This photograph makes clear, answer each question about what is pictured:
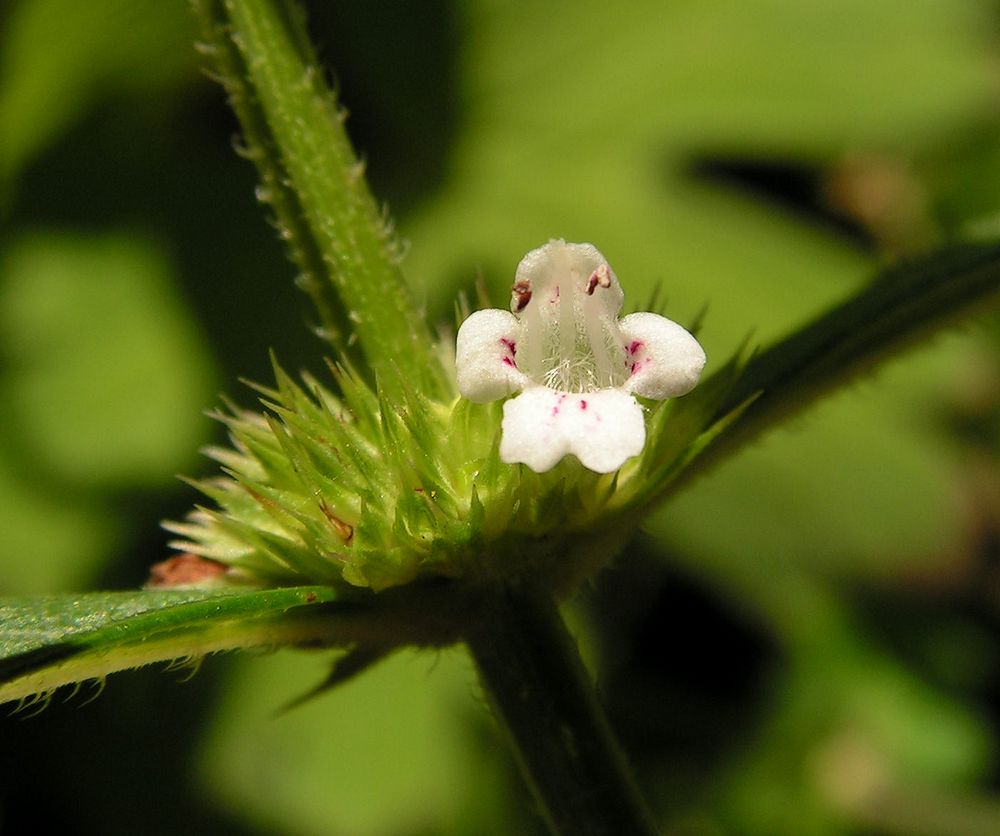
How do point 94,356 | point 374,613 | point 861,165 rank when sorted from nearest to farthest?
1. point 374,613
2. point 94,356
3. point 861,165

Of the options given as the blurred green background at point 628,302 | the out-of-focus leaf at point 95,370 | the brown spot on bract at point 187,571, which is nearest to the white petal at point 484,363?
the brown spot on bract at point 187,571

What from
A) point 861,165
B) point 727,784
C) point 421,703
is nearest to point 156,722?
point 421,703

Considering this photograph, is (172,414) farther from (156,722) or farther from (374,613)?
(374,613)

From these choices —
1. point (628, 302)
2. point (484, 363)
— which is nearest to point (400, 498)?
point (484, 363)

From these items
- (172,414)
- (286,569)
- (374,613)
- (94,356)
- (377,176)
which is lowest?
(374,613)

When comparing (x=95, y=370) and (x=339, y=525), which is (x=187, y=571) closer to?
(x=339, y=525)

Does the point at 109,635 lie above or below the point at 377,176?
below

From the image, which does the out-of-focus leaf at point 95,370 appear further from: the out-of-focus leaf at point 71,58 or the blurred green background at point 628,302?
the out-of-focus leaf at point 71,58
